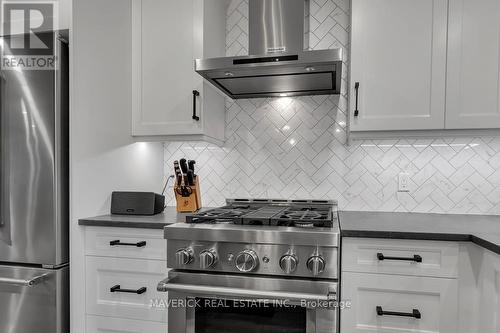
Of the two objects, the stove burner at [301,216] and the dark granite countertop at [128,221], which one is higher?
the stove burner at [301,216]

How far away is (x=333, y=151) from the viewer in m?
2.08

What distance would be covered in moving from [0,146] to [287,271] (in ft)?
4.92

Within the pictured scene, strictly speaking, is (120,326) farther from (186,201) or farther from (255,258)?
(255,258)

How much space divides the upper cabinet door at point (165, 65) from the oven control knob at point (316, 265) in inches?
39.3

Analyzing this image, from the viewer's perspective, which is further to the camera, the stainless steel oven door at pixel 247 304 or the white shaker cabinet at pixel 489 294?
the stainless steel oven door at pixel 247 304

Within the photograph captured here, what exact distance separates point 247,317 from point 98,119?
1280 mm

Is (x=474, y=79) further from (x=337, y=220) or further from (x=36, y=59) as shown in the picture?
(x=36, y=59)

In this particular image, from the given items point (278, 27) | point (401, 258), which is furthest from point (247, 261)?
point (278, 27)

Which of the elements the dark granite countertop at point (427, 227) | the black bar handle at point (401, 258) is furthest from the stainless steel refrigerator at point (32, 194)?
the black bar handle at point (401, 258)

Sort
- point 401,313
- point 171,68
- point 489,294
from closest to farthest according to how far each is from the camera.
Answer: point 489,294, point 401,313, point 171,68

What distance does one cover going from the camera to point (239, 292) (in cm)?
133

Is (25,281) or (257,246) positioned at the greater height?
(257,246)

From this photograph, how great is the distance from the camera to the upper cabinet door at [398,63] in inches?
64.5

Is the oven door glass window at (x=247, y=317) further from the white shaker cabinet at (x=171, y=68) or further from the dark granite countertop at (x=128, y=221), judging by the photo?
the white shaker cabinet at (x=171, y=68)
